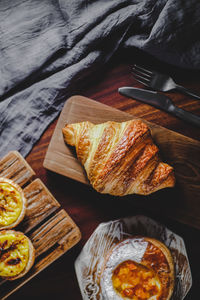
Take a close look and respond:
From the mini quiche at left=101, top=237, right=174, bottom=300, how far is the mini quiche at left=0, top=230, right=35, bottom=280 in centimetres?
57

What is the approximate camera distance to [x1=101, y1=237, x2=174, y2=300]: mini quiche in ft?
6.72

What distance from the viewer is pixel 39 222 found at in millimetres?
2100

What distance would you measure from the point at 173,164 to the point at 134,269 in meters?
0.82

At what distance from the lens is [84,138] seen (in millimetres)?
2002

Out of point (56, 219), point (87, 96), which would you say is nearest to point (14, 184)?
point (56, 219)

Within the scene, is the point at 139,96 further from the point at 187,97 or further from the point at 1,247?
the point at 1,247

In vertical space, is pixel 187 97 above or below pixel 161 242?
above

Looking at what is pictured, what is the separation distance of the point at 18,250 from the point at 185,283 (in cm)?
124

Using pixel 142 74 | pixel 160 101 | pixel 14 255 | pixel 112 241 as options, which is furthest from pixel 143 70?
pixel 14 255

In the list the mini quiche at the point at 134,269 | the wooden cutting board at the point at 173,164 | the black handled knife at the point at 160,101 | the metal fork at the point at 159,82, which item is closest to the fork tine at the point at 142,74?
the metal fork at the point at 159,82

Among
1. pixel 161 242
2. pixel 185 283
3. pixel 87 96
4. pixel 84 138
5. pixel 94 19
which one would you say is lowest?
pixel 185 283

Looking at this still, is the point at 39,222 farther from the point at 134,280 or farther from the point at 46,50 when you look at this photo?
the point at 46,50

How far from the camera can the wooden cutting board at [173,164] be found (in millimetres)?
2111

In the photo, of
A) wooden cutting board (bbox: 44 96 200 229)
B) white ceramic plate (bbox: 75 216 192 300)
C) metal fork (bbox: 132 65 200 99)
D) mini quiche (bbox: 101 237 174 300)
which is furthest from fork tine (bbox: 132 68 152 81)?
mini quiche (bbox: 101 237 174 300)
